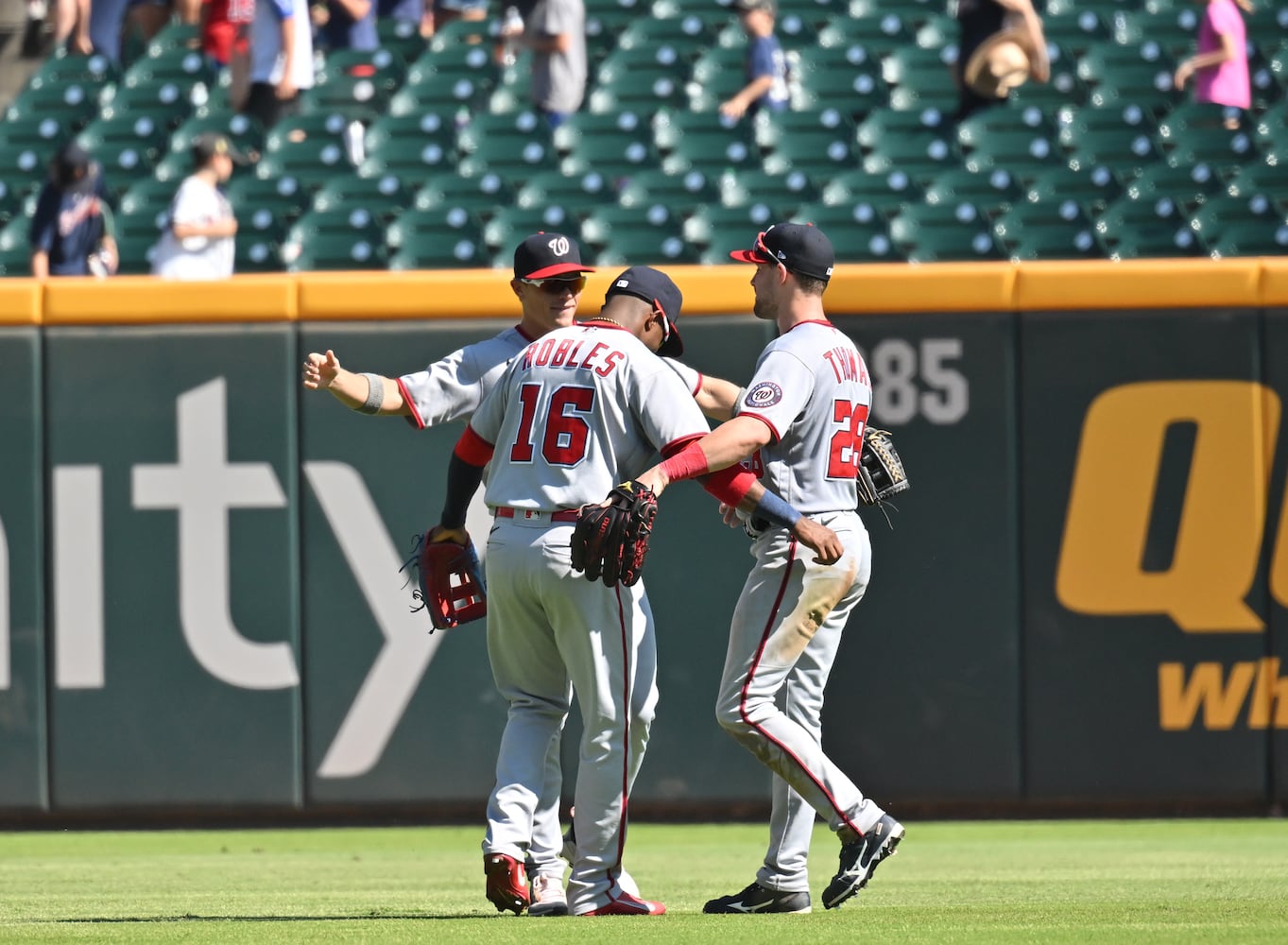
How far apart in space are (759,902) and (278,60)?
22.8 ft

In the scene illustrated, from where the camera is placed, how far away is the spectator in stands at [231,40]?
10672mm

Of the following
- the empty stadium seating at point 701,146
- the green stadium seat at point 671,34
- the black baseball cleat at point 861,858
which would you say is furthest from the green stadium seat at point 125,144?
the black baseball cleat at point 861,858

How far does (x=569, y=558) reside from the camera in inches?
178

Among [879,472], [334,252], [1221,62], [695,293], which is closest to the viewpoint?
[879,472]

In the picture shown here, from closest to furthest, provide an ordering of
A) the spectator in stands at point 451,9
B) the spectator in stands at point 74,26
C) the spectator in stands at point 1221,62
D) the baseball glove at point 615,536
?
1. the baseball glove at point 615,536
2. the spectator in stands at point 1221,62
3. the spectator in stands at point 451,9
4. the spectator in stands at point 74,26

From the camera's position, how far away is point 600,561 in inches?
173

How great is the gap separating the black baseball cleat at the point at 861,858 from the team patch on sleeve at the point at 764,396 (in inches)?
42.2

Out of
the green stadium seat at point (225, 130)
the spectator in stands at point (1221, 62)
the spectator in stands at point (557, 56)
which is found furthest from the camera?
the green stadium seat at point (225, 130)

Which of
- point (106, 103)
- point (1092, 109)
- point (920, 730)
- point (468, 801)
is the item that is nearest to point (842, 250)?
point (1092, 109)

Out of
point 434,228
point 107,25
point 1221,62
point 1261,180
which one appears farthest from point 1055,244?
point 107,25

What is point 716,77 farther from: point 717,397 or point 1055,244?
point 717,397

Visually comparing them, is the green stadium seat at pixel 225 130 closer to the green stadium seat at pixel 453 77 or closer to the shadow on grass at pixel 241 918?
the green stadium seat at pixel 453 77

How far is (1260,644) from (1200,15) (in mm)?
4711

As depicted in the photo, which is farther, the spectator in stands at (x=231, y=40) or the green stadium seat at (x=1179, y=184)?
the spectator in stands at (x=231, y=40)
